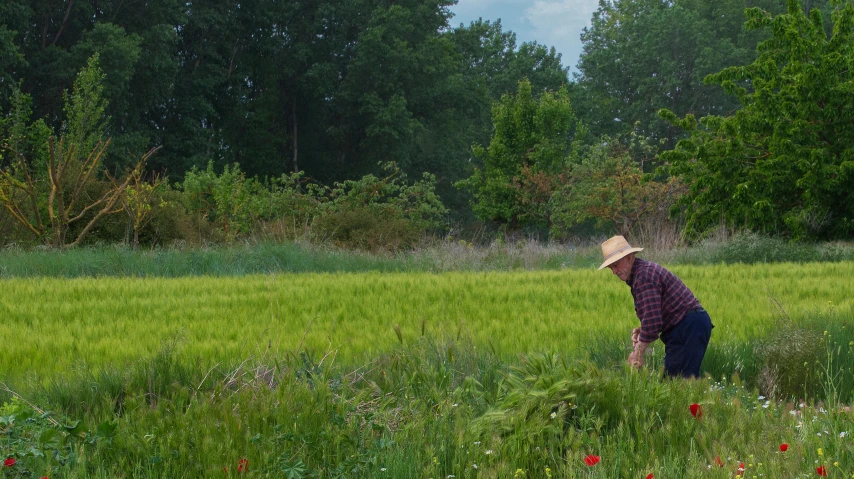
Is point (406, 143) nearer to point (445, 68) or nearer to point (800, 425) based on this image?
point (445, 68)

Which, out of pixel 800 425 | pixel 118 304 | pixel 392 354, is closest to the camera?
pixel 800 425

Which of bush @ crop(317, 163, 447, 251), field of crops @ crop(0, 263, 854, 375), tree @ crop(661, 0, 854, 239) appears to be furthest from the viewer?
bush @ crop(317, 163, 447, 251)

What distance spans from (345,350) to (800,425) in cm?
371

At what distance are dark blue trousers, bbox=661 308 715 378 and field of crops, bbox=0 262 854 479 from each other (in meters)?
0.26

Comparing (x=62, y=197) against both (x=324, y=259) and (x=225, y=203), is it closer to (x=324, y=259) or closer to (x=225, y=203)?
(x=324, y=259)

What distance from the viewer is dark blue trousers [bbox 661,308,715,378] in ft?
18.7

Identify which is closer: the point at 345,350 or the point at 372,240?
the point at 345,350

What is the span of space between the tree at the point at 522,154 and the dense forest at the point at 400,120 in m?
0.12

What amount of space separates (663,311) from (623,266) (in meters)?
0.47

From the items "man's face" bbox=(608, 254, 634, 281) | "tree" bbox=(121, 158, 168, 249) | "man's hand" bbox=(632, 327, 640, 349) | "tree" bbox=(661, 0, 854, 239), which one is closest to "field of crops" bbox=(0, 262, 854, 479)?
"man's hand" bbox=(632, 327, 640, 349)

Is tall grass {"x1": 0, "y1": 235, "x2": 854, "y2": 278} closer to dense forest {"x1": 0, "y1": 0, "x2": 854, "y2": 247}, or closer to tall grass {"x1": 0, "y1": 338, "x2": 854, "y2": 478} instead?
dense forest {"x1": 0, "y1": 0, "x2": 854, "y2": 247}

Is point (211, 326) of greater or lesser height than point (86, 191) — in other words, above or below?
below

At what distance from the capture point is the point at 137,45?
35.8 meters

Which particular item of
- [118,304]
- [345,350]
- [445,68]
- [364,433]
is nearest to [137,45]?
[445,68]
